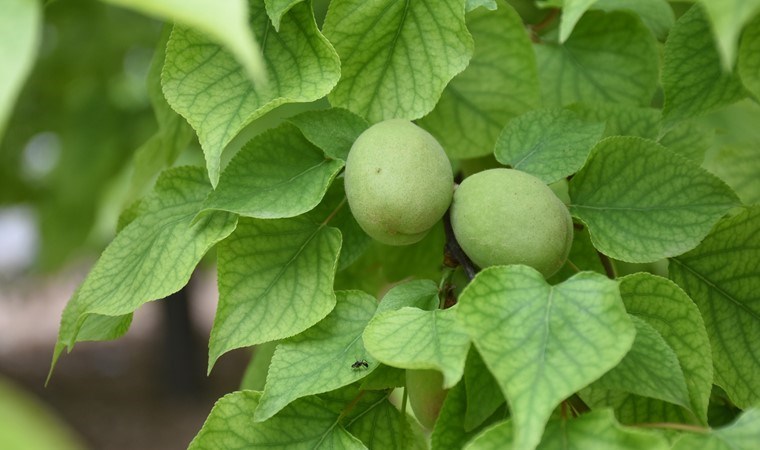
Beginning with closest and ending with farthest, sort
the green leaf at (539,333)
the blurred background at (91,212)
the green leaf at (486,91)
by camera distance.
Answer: the green leaf at (539,333) → the green leaf at (486,91) → the blurred background at (91,212)

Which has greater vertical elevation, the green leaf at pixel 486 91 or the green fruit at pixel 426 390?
the green leaf at pixel 486 91

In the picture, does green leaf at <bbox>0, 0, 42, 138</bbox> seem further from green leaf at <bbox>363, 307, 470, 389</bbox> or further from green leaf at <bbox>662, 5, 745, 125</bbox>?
green leaf at <bbox>662, 5, 745, 125</bbox>

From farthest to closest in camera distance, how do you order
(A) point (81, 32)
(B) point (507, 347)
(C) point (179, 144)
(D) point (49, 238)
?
(D) point (49, 238) → (A) point (81, 32) → (C) point (179, 144) → (B) point (507, 347)

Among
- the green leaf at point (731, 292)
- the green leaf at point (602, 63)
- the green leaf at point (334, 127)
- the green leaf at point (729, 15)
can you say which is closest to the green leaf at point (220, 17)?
the green leaf at point (729, 15)

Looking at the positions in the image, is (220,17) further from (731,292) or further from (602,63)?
(602,63)

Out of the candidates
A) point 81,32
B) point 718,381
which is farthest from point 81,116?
point 718,381

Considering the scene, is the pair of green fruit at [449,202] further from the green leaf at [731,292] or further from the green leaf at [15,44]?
the green leaf at [15,44]

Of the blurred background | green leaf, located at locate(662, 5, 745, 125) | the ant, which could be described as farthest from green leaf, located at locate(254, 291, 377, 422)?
green leaf, located at locate(662, 5, 745, 125)

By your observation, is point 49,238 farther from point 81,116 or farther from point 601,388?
point 601,388
